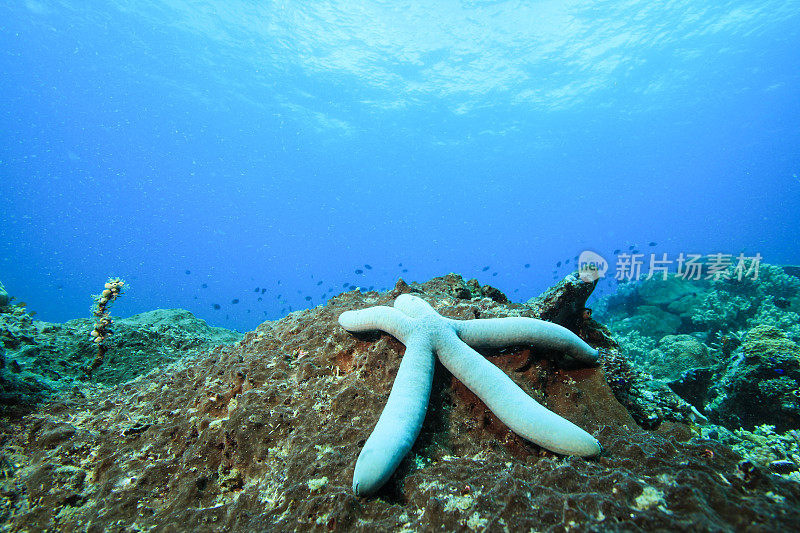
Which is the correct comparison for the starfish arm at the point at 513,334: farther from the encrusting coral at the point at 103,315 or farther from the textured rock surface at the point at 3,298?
the textured rock surface at the point at 3,298

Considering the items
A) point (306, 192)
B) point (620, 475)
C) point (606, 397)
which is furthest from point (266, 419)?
point (306, 192)

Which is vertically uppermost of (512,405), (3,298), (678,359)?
(3,298)

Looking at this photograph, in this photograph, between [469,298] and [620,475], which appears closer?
[620,475]

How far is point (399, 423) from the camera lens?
2434 mm

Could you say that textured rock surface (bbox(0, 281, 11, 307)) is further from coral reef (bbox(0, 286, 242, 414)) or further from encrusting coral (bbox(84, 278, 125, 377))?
encrusting coral (bbox(84, 278, 125, 377))

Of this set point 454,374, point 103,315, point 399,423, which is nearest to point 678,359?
point 454,374

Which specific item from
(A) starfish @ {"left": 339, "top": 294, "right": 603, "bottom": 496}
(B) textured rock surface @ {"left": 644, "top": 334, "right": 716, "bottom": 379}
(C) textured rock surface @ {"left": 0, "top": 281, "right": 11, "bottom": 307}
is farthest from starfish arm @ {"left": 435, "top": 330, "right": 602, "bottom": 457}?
(C) textured rock surface @ {"left": 0, "top": 281, "right": 11, "bottom": 307}

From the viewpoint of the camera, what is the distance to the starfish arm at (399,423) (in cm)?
219

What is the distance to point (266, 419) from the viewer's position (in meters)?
3.02

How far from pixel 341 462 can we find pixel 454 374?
1238mm

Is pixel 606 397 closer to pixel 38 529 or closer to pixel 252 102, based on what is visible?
pixel 38 529

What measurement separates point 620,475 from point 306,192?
14353cm

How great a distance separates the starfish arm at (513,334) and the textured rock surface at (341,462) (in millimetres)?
293

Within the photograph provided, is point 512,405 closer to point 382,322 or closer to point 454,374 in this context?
point 454,374
